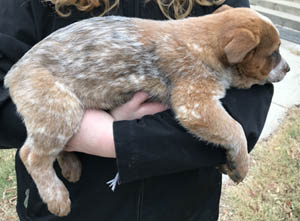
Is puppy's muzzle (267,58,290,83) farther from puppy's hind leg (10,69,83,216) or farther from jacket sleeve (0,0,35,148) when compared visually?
jacket sleeve (0,0,35,148)

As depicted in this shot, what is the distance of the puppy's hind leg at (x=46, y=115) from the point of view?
1997 mm

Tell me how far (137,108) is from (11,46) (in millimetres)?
873

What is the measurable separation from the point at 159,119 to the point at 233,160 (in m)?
0.60

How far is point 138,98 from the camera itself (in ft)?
7.11

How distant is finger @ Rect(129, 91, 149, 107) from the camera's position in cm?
214

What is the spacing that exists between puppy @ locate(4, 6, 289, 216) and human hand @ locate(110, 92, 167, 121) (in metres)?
0.05

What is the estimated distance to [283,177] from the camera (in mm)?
4621

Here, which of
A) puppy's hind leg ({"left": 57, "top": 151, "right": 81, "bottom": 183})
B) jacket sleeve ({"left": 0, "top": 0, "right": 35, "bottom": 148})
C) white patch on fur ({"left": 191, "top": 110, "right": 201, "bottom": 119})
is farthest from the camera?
puppy's hind leg ({"left": 57, "top": 151, "right": 81, "bottom": 183})

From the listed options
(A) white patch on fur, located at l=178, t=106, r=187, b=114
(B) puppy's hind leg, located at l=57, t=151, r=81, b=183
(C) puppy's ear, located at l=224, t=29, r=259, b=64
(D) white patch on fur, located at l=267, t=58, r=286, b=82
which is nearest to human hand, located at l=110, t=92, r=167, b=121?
(A) white patch on fur, located at l=178, t=106, r=187, b=114

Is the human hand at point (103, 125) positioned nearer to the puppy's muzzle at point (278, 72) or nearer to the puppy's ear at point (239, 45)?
the puppy's ear at point (239, 45)

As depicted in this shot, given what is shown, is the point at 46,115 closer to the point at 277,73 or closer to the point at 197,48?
the point at 197,48

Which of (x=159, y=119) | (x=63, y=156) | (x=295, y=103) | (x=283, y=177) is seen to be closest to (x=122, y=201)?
(x=63, y=156)

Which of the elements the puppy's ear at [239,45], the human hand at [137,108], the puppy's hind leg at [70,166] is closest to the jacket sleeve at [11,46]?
the puppy's hind leg at [70,166]

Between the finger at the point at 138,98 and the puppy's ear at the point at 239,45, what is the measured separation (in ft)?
1.97
